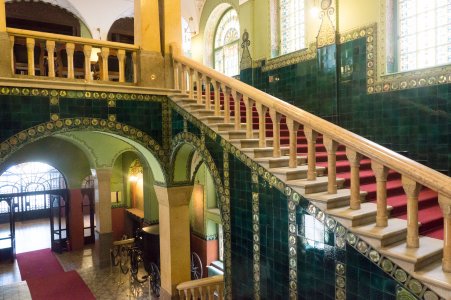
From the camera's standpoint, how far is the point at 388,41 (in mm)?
7066

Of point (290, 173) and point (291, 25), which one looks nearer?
point (290, 173)

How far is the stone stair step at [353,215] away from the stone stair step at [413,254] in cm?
39

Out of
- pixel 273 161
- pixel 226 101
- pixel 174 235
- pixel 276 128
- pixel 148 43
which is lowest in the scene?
pixel 174 235

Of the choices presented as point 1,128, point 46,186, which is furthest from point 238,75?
point 46,186

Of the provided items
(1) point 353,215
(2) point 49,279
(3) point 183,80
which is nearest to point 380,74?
(3) point 183,80

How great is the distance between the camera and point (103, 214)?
1298cm

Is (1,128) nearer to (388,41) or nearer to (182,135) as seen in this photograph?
(182,135)

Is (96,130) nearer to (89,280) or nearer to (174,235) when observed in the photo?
(174,235)

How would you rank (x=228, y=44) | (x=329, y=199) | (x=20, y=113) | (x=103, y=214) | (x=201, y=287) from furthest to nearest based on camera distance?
(x=103, y=214), (x=228, y=44), (x=201, y=287), (x=20, y=113), (x=329, y=199)

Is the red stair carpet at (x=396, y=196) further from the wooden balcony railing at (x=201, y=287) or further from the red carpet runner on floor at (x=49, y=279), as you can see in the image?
the red carpet runner on floor at (x=49, y=279)

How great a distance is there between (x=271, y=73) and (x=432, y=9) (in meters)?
4.21

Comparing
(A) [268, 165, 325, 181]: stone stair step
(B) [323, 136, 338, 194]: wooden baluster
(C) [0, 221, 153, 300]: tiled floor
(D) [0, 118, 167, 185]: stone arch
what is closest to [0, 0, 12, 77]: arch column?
(D) [0, 118, 167, 185]: stone arch

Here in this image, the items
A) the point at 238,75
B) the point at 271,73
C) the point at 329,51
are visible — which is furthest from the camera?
the point at 238,75

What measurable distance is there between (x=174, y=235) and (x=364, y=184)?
14.2 ft
